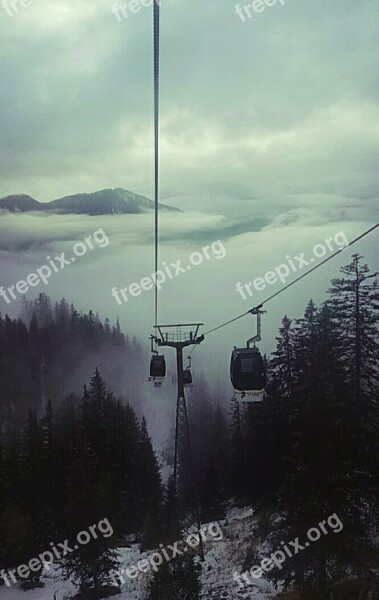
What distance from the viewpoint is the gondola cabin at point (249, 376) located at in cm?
1203

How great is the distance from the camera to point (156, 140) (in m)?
6.45

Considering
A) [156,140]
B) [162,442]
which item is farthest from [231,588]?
[162,442]

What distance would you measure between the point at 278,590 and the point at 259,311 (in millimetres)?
11462

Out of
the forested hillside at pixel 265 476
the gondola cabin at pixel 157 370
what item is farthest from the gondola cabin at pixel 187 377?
the forested hillside at pixel 265 476

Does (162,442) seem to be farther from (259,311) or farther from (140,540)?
(259,311)

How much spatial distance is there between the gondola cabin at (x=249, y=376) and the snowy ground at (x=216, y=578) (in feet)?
30.1

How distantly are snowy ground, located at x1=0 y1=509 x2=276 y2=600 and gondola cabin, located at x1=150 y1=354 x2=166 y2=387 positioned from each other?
742 centimetres

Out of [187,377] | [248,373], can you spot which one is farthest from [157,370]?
[248,373]

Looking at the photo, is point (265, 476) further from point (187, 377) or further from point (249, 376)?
point (249, 376)

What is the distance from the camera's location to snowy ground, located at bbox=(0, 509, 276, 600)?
17656 millimetres

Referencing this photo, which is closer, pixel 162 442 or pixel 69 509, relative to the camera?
pixel 69 509

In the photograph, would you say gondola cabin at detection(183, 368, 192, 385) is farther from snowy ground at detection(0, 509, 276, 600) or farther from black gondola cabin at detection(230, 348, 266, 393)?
snowy ground at detection(0, 509, 276, 600)

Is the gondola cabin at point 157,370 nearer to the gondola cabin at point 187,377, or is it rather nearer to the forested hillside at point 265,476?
the gondola cabin at point 187,377

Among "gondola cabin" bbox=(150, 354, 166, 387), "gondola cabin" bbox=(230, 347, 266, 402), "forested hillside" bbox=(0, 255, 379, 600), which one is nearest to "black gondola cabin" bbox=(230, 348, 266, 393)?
"gondola cabin" bbox=(230, 347, 266, 402)
